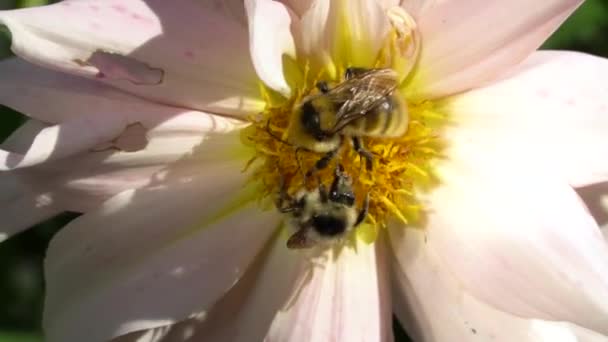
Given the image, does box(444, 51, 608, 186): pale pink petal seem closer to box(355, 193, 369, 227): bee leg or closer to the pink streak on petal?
box(355, 193, 369, 227): bee leg

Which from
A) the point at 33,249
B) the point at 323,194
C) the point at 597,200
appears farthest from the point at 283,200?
the point at 33,249

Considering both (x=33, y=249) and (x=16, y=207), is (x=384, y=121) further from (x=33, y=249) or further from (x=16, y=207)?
(x=33, y=249)

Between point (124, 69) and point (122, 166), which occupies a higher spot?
point (124, 69)

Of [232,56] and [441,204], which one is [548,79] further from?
[232,56]

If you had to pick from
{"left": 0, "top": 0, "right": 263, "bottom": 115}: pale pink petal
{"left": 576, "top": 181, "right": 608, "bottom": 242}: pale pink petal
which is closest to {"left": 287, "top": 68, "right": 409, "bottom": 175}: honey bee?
{"left": 0, "top": 0, "right": 263, "bottom": 115}: pale pink petal

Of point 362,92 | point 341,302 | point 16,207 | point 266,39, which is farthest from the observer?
Result: point 341,302
